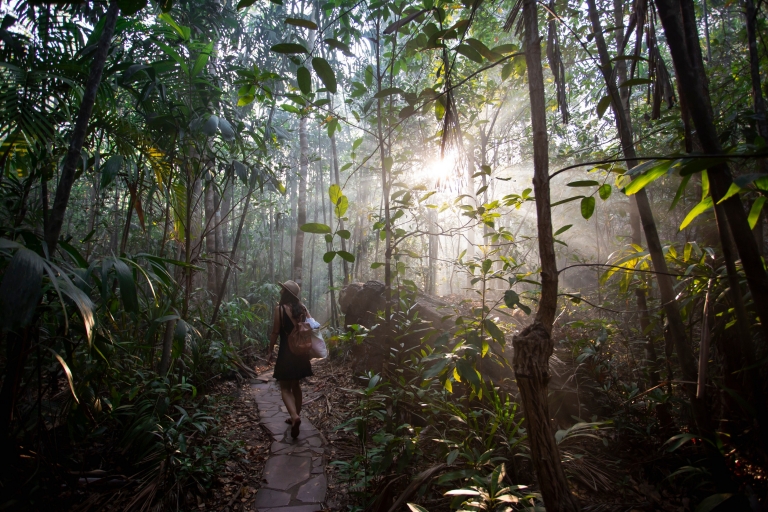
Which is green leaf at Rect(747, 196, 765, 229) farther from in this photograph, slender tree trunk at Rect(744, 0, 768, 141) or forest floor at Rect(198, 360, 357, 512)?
forest floor at Rect(198, 360, 357, 512)

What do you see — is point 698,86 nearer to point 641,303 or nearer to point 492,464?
point 641,303

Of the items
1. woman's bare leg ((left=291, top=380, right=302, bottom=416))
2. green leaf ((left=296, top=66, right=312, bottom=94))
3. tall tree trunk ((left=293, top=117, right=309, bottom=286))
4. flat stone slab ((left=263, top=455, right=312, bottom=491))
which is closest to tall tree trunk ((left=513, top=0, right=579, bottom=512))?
green leaf ((left=296, top=66, right=312, bottom=94))

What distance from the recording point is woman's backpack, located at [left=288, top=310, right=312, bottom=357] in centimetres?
375

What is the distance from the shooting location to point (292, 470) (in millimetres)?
2961

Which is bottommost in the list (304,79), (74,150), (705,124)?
(705,124)

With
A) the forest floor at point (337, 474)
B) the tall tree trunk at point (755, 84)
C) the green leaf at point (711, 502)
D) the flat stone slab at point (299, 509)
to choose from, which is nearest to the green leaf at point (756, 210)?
the green leaf at point (711, 502)

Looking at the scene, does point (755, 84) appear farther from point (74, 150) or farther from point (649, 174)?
point (74, 150)

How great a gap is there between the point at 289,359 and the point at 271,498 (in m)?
1.36

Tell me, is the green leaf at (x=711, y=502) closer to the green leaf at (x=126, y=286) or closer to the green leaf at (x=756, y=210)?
the green leaf at (x=756, y=210)

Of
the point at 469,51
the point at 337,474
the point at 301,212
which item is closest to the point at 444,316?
the point at 337,474

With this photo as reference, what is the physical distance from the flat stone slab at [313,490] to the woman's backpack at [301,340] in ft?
3.97

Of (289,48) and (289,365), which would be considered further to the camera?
(289,365)

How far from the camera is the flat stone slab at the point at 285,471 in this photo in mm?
2779

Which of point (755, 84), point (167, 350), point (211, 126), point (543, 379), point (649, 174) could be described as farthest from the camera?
point (167, 350)
